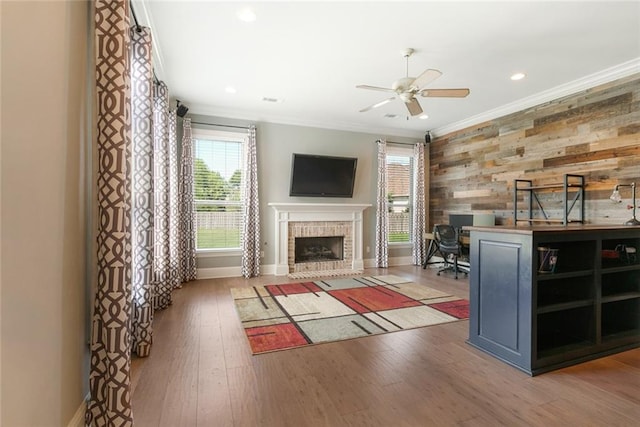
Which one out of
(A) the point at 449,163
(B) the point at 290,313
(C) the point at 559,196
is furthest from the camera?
(A) the point at 449,163

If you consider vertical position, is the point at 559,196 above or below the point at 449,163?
below

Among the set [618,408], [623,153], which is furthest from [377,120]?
[618,408]

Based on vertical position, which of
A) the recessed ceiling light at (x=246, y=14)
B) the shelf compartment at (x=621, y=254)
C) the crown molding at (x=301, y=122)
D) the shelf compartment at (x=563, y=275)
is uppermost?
the recessed ceiling light at (x=246, y=14)

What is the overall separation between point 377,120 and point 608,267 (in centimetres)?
405

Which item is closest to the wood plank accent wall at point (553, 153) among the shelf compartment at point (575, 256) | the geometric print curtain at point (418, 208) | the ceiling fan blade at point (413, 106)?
the geometric print curtain at point (418, 208)

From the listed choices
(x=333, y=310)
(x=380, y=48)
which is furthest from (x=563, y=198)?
(x=333, y=310)

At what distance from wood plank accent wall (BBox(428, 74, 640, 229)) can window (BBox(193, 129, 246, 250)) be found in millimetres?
4170

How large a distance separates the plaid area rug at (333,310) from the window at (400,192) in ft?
6.20

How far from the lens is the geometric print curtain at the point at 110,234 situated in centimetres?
160

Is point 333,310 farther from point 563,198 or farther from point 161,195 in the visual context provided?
point 563,198

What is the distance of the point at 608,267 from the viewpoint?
268 cm

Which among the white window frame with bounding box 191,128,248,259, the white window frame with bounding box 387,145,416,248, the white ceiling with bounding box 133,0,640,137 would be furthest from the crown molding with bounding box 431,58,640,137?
the white window frame with bounding box 191,128,248,259

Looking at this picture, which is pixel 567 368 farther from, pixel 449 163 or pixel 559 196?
pixel 449 163

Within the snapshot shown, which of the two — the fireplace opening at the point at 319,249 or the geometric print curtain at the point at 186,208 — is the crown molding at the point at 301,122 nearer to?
the geometric print curtain at the point at 186,208
